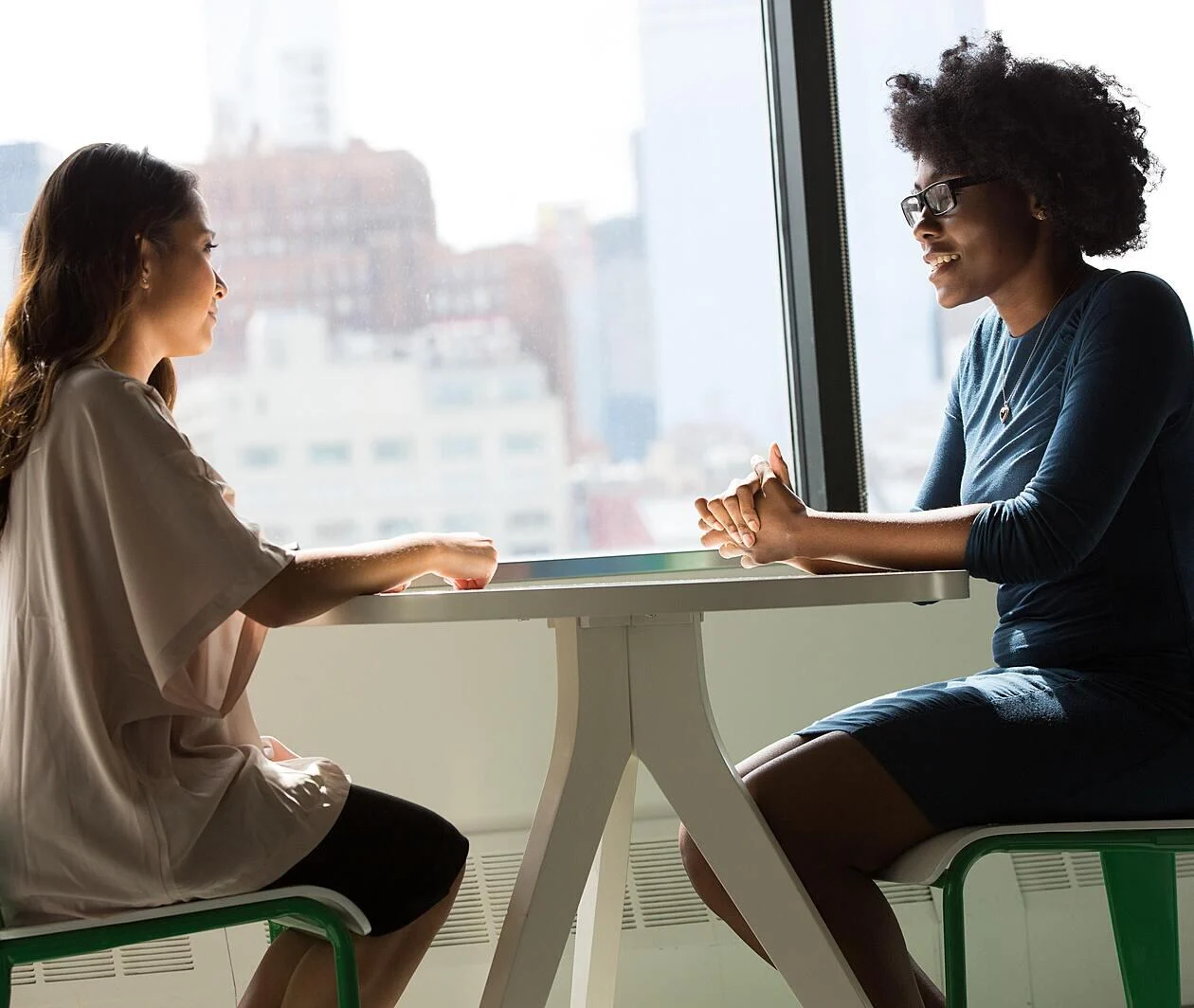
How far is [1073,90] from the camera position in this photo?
64.7 inches

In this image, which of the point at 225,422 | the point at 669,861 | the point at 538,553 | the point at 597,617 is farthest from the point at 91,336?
the point at 669,861

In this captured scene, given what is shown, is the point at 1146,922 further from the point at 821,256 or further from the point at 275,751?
the point at 821,256

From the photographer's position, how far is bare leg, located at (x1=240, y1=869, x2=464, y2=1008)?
4.40ft

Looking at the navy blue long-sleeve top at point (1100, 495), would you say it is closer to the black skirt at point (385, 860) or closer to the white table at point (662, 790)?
the white table at point (662, 790)

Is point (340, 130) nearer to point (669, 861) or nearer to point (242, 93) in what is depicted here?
point (242, 93)

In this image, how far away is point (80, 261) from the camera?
4.59ft

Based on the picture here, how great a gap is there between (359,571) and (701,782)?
1.31 feet

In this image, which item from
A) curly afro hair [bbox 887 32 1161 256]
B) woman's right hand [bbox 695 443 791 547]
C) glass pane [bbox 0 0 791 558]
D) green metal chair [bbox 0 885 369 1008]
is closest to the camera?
green metal chair [bbox 0 885 369 1008]

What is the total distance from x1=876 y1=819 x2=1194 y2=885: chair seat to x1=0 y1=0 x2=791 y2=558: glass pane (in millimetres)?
1112

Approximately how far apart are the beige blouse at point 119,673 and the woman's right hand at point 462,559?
166 mm

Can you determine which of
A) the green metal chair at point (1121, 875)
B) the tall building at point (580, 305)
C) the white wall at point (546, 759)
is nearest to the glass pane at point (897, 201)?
the white wall at point (546, 759)

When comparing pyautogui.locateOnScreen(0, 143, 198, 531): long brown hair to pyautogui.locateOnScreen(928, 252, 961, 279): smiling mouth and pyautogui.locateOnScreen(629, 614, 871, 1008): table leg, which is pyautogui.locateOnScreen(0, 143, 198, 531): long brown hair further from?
pyautogui.locateOnScreen(928, 252, 961, 279): smiling mouth

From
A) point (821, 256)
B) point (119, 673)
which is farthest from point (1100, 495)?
point (821, 256)

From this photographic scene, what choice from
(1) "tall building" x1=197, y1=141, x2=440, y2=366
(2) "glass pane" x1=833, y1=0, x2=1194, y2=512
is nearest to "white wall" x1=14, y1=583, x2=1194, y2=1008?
(2) "glass pane" x1=833, y1=0, x2=1194, y2=512
